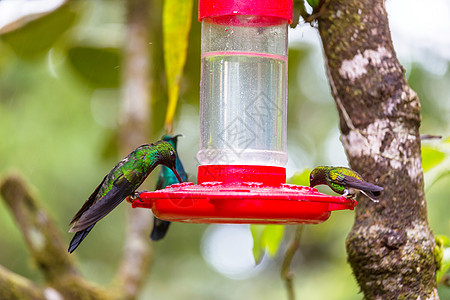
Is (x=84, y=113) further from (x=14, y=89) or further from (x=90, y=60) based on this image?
(x=90, y=60)

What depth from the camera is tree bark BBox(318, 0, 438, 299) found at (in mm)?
2072

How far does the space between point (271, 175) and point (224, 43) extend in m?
0.77

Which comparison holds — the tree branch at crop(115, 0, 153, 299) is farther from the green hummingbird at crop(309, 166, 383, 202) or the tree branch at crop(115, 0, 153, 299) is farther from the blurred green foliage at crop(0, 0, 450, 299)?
the green hummingbird at crop(309, 166, 383, 202)

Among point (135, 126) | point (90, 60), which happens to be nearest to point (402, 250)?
point (135, 126)

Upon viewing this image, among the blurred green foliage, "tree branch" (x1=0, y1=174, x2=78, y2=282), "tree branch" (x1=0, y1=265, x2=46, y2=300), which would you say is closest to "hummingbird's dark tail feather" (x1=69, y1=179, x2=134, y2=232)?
the blurred green foliage

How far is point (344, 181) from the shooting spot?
2090mm

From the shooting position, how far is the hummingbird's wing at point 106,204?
205 centimetres

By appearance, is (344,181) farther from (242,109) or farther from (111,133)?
(111,133)

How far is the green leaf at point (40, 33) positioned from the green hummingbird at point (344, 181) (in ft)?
11.8

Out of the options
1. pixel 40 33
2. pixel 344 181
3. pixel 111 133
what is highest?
pixel 40 33

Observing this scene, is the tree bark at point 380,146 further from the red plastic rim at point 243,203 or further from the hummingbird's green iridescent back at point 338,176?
the red plastic rim at point 243,203

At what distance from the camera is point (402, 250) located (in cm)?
206

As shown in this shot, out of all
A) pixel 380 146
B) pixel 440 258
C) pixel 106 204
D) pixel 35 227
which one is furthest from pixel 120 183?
pixel 35 227

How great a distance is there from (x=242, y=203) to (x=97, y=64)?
400cm
